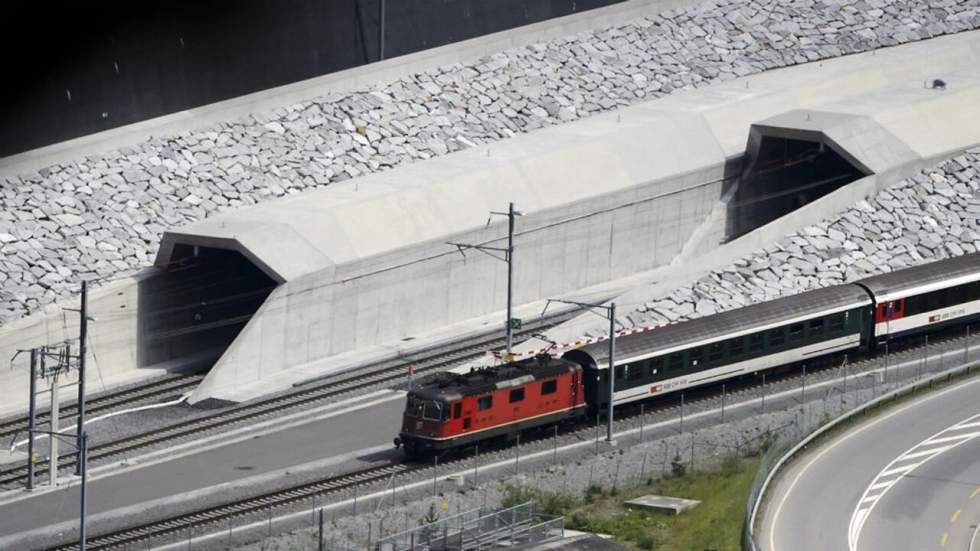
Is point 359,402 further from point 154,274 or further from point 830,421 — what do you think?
point 830,421

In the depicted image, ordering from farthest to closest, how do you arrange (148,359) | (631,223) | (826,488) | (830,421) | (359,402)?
(631,223)
(148,359)
(359,402)
(830,421)
(826,488)

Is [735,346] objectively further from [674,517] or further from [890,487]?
[674,517]

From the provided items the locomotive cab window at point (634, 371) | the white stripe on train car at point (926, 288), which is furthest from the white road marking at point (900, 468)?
the locomotive cab window at point (634, 371)

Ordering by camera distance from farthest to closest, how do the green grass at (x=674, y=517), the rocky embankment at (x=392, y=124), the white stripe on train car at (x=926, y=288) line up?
the rocky embankment at (x=392, y=124) < the white stripe on train car at (x=926, y=288) < the green grass at (x=674, y=517)

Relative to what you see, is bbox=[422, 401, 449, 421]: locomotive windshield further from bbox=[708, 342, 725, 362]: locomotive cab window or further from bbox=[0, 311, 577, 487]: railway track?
bbox=[708, 342, 725, 362]: locomotive cab window

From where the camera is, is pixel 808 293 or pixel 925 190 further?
pixel 925 190

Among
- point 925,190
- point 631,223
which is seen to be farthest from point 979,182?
point 631,223

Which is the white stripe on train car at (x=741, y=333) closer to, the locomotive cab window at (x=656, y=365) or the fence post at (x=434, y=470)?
the locomotive cab window at (x=656, y=365)

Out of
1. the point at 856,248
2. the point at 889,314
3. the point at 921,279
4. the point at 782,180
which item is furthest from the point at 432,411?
the point at 782,180
